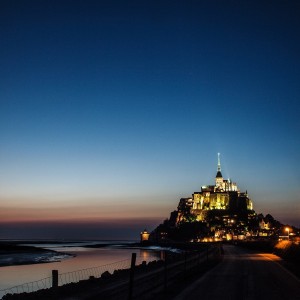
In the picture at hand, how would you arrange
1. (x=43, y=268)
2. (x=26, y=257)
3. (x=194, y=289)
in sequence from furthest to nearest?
(x=26, y=257) → (x=43, y=268) → (x=194, y=289)

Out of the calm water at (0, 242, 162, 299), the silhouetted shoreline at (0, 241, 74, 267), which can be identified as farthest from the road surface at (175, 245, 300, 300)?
the silhouetted shoreline at (0, 241, 74, 267)

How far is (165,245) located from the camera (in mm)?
194625

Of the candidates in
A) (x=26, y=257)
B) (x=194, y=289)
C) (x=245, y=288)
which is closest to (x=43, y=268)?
(x=26, y=257)

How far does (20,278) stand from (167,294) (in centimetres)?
2954

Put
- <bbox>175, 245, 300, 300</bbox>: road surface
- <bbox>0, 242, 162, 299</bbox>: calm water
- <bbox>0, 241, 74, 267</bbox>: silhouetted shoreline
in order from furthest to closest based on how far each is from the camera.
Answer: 1. <bbox>0, 241, 74, 267</bbox>: silhouetted shoreline
2. <bbox>0, 242, 162, 299</bbox>: calm water
3. <bbox>175, 245, 300, 300</bbox>: road surface

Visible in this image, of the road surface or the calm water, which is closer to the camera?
the road surface

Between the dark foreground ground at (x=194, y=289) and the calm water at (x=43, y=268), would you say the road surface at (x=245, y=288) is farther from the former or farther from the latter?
the calm water at (x=43, y=268)

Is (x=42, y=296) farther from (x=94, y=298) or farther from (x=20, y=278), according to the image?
(x=20, y=278)

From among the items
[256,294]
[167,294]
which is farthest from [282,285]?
[167,294]

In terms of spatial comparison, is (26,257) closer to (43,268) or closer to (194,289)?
(43,268)

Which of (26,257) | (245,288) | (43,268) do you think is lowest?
(26,257)

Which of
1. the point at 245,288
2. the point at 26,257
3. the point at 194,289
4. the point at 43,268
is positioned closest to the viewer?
the point at 194,289

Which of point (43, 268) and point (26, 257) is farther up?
point (43, 268)

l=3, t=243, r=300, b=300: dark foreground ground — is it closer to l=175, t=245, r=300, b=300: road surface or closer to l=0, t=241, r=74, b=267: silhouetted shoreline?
l=175, t=245, r=300, b=300: road surface
